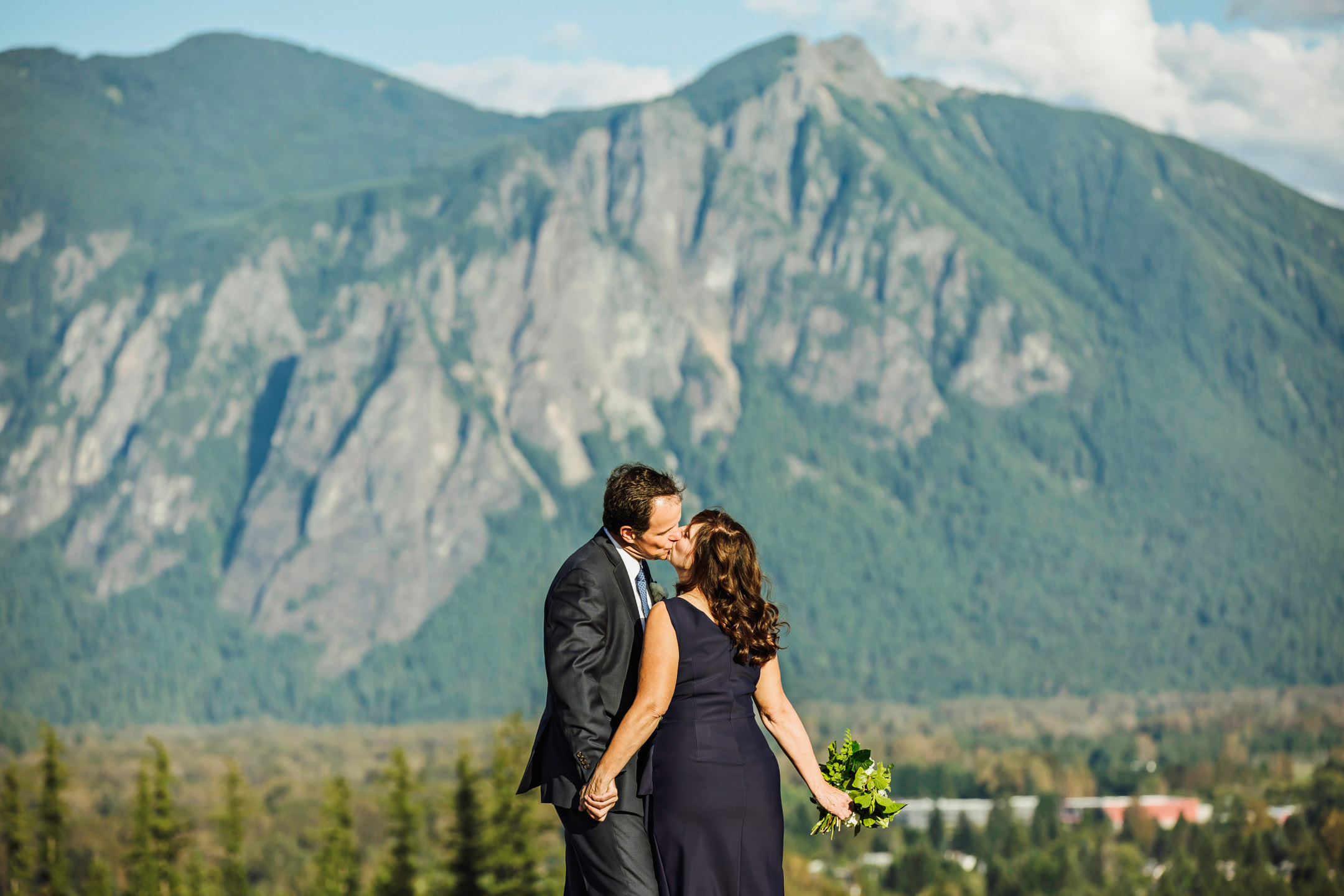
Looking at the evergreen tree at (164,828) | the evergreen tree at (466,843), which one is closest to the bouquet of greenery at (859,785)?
the evergreen tree at (466,843)

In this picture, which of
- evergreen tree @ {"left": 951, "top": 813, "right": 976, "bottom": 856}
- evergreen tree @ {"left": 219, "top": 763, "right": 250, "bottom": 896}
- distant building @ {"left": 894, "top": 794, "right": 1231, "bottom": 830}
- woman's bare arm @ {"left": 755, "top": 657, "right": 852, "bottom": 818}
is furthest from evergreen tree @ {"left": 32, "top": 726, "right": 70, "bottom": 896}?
distant building @ {"left": 894, "top": 794, "right": 1231, "bottom": 830}

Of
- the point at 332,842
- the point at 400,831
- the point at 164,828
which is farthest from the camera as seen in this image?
the point at 164,828

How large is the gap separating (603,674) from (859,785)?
2503mm

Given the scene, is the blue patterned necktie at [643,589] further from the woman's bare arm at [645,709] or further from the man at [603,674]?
the woman's bare arm at [645,709]

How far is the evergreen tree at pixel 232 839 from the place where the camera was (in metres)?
85.3

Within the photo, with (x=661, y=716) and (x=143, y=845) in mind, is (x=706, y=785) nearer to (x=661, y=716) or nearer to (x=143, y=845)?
(x=661, y=716)

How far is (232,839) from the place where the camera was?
87.9m

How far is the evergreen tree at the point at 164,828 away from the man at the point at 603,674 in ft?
240

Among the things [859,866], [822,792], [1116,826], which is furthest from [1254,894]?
[822,792]

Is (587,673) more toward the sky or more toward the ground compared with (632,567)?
more toward the ground

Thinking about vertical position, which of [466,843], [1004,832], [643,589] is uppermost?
[643,589]

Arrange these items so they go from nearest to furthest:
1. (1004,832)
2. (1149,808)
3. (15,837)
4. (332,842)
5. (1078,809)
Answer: (332,842) < (15,837) < (1004,832) < (1149,808) < (1078,809)

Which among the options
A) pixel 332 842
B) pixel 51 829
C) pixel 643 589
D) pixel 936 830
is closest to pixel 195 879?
pixel 332 842

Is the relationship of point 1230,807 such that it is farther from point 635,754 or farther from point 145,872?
point 635,754
